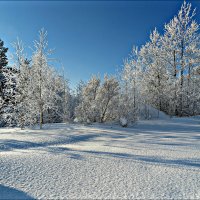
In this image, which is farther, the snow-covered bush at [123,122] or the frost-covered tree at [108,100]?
the frost-covered tree at [108,100]

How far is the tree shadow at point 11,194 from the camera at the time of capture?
2.70m

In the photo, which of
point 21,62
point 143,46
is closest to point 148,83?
point 143,46

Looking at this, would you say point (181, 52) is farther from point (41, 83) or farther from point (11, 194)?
point (11, 194)

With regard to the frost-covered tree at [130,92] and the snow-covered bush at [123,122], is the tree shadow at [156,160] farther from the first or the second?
the frost-covered tree at [130,92]

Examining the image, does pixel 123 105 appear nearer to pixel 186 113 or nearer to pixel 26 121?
pixel 26 121

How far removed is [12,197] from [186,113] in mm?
21814

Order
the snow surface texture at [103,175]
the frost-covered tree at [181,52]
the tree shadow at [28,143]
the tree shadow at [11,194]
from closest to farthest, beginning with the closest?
1. the tree shadow at [11,194]
2. the snow surface texture at [103,175]
3. the tree shadow at [28,143]
4. the frost-covered tree at [181,52]

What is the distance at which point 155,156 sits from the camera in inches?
193

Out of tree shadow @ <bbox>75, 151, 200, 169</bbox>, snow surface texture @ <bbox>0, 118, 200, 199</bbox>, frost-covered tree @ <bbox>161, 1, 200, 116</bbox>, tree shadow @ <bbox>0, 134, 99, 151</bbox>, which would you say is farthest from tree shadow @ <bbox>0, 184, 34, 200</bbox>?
frost-covered tree @ <bbox>161, 1, 200, 116</bbox>

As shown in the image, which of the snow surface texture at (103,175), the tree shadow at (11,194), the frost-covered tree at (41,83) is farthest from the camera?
the frost-covered tree at (41,83)

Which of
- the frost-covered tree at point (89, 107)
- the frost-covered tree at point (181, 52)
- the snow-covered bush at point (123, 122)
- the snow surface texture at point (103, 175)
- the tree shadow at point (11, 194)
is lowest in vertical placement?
the tree shadow at point (11, 194)

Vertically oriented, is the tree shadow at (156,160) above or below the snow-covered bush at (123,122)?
below

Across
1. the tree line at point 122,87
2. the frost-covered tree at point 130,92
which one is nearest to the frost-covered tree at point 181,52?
the tree line at point 122,87

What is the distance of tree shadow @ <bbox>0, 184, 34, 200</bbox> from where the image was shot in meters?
2.70
